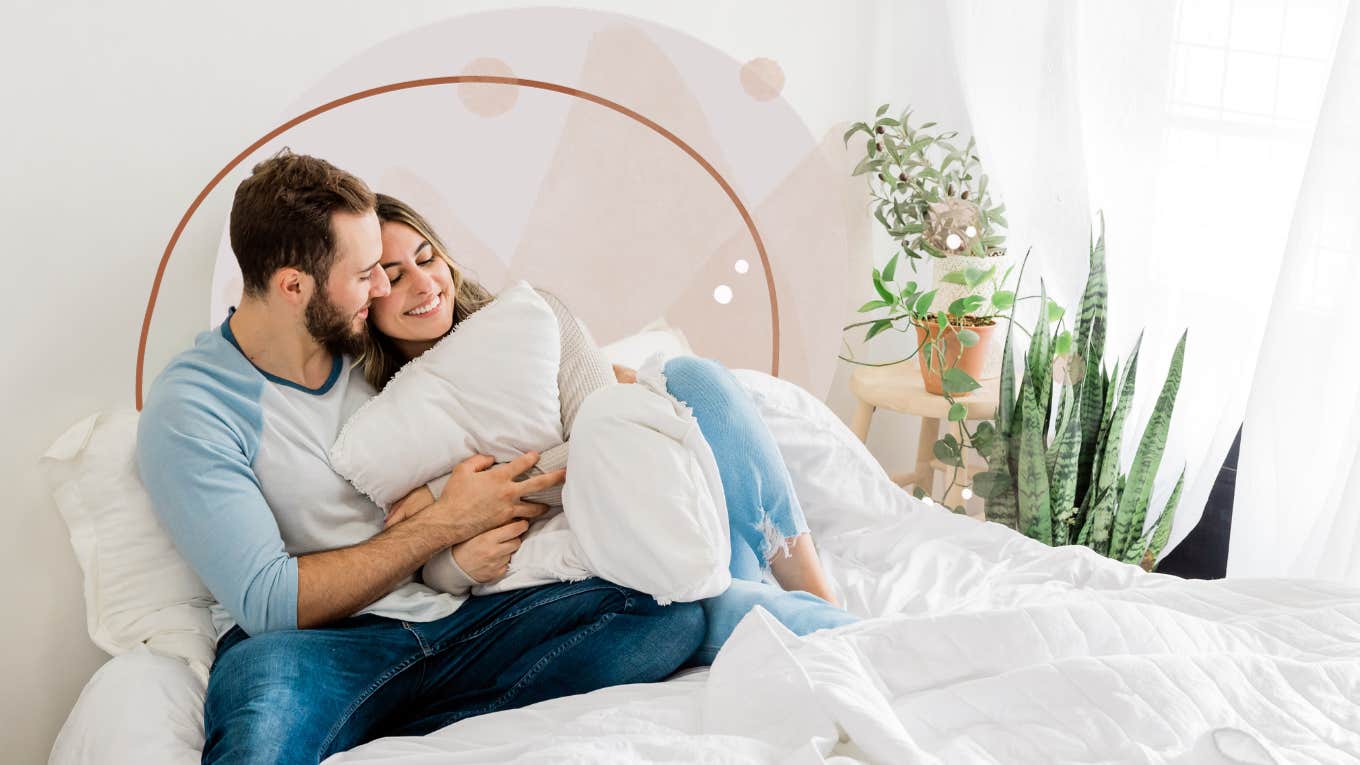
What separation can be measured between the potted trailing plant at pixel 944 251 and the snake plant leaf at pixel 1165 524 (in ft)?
1.58

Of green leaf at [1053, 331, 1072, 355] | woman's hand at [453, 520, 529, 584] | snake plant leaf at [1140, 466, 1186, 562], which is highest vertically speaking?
green leaf at [1053, 331, 1072, 355]

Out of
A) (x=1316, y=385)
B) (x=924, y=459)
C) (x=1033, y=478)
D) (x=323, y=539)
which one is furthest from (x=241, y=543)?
(x=1316, y=385)

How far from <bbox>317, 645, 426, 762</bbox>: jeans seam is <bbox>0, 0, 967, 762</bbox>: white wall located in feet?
1.85

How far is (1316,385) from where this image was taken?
196 centimetres

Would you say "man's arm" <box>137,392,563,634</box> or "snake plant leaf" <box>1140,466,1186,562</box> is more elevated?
"man's arm" <box>137,392,563,634</box>

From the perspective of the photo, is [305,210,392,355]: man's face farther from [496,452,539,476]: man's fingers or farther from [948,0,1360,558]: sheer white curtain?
Result: [948,0,1360,558]: sheer white curtain

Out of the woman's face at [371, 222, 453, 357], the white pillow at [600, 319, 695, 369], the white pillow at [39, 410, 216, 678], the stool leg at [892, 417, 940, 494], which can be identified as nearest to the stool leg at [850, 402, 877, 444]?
the stool leg at [892, 417, 940, 494]

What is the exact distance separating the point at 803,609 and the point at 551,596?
14.3 inches

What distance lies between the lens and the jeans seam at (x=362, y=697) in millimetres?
1342

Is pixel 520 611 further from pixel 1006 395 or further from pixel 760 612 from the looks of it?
pixel 1006 395

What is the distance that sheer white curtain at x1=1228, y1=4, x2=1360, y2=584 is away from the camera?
1.87 m

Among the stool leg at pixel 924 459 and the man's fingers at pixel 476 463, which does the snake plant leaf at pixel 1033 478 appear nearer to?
the stool leg at pixel 924 459

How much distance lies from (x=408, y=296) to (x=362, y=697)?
65cm

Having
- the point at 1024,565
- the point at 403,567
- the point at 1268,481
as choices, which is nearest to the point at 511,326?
the point at 403,567
